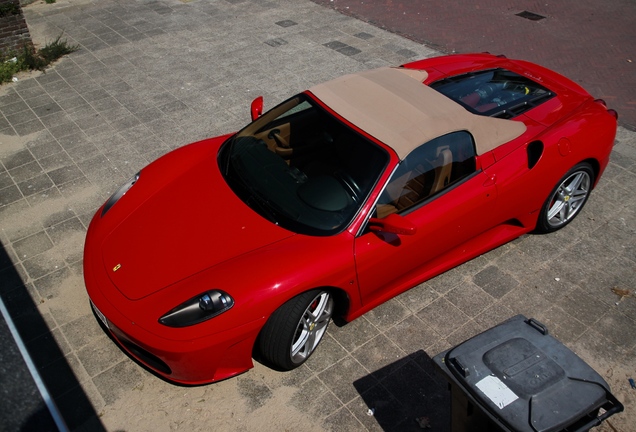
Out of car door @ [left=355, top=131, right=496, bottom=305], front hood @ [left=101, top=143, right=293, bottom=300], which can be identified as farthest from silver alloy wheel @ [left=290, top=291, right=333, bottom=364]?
front hood @ [left=101, top=143, right=293, bottom=300]

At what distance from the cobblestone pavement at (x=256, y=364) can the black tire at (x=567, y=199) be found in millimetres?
163

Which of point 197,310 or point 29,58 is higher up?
point 197,310

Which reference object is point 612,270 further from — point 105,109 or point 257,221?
point 105,109

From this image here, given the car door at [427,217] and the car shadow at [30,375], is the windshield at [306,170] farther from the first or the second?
the car shadow at [30,375]

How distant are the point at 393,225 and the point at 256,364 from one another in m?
1.47

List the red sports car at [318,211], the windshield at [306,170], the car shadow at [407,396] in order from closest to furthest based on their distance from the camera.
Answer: the red sports car at [318,211]
the car shadow at [407,396]
the windshield at [306,170]

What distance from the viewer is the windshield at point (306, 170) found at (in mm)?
4547

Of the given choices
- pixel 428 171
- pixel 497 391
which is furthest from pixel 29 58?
pixel 497 391

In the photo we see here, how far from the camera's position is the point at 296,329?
14.1 feet

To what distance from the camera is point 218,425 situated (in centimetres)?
425

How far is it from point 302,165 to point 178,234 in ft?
3.56

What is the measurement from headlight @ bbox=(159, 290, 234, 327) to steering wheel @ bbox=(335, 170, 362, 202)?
3.91 ft

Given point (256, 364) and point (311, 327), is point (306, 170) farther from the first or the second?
point (256, 364)

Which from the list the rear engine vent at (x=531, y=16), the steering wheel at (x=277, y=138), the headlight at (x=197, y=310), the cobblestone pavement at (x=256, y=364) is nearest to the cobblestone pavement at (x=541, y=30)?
the rear engine vent at (x=531, y=16)
